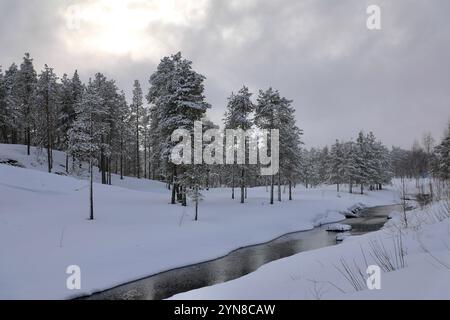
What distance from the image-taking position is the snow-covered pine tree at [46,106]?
A: 4850 cm

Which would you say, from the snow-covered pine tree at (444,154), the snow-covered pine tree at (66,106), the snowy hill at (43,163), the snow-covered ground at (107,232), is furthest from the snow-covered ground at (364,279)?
the snow-covered pine tree at (66,106)

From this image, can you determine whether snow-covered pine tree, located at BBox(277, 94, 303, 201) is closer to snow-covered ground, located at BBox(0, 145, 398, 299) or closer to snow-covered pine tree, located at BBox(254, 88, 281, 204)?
snow-covered pine tree, located at BBox(254, 88, 281, 204)

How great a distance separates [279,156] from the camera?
4747cm

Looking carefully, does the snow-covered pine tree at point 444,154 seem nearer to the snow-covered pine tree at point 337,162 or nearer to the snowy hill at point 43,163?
the snow-covered pine tree at point 337,162

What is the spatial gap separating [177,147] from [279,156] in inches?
772

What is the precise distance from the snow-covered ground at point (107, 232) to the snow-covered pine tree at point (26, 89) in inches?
897

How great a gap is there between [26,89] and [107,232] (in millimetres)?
48147

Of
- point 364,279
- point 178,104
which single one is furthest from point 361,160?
point 364,279

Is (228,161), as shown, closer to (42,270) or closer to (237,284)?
(42,270)

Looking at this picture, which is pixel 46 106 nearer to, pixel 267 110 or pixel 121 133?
pixel 121 133

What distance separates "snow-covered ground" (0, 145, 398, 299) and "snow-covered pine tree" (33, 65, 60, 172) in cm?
1371

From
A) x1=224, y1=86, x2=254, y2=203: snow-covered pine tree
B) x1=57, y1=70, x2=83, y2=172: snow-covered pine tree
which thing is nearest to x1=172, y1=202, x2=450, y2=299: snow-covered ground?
x1=224, y1=86, x2=254, y2=203: snow-covered pine tree

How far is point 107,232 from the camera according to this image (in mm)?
23734

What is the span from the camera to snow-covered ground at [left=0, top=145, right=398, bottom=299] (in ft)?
53.1
